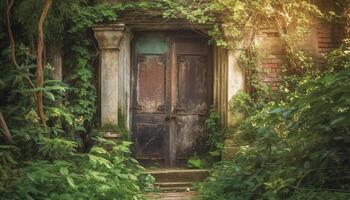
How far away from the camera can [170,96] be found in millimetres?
8102

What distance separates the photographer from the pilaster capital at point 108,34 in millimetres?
7422

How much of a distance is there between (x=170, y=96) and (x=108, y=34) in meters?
1.58

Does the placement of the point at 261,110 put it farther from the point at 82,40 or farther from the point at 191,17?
the point at 82,40

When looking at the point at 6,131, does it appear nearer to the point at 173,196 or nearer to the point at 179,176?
the point at 173,196

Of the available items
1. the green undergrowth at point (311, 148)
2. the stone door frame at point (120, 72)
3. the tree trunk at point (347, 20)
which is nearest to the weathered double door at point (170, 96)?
the stone door frame at point (120, 72)

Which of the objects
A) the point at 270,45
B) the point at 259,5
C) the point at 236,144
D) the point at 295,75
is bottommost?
the point at 236,144

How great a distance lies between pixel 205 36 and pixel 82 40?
2148 millimetres

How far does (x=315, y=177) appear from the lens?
12.5 ft

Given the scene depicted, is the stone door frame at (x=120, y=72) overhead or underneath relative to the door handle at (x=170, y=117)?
overhead

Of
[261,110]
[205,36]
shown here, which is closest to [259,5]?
[205,36]

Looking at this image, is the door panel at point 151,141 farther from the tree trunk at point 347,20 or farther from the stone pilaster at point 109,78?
the tree trunk at point 347,20

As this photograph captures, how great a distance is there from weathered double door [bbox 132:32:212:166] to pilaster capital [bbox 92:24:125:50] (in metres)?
0.72

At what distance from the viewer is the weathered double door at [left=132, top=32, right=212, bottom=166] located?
8117 mm

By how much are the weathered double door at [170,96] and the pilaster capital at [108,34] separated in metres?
0.72
